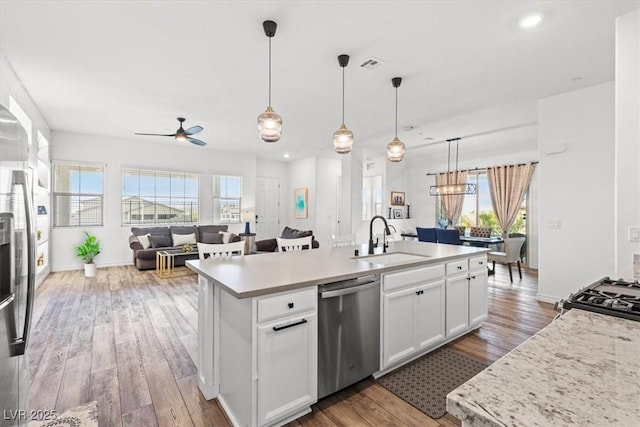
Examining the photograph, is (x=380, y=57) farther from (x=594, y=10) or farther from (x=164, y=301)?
(x=164, y=301)

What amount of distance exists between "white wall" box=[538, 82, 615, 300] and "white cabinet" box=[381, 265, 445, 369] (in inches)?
95.3

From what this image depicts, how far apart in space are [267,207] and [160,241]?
3.44m

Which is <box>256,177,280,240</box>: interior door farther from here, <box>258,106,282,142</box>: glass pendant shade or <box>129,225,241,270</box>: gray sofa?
<box>258,106,282,142</box>: glass pendant shade

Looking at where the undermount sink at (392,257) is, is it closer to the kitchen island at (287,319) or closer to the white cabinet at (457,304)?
the kitchen island at (287,319)

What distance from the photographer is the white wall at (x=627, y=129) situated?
2193mm

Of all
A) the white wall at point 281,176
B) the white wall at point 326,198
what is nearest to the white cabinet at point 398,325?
the white wall at point 326,198

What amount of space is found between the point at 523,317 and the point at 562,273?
98 cm

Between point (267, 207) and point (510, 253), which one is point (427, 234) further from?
point (267, 207)

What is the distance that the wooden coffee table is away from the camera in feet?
19.2

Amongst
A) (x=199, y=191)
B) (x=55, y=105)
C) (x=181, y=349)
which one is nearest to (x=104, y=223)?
(x=199, y=191)

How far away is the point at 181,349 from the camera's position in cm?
278

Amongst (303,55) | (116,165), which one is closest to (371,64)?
(303,55)

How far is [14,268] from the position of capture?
1.16 meters

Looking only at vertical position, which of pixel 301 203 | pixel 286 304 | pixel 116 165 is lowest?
pixel 286 304
